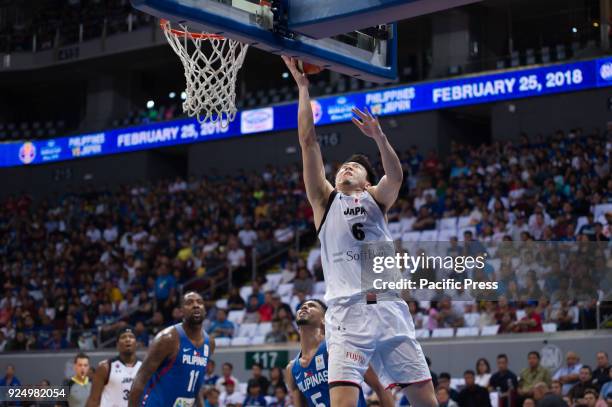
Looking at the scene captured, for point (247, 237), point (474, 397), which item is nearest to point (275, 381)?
point (474, 397)

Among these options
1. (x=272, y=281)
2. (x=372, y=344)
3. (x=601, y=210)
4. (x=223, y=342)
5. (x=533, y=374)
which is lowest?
(x=533, y=374)

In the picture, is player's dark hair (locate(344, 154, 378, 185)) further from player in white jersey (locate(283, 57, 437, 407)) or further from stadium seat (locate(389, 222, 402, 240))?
stadium seat (locate(389, 222, 402, 240))

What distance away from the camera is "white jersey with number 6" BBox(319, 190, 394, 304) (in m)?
5.42

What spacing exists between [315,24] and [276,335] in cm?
993

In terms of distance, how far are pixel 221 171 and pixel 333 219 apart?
805 inches

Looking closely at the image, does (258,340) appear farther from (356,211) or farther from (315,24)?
(315,24)

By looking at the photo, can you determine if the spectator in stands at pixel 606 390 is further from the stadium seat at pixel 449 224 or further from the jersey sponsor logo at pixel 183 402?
the stadium seat at pixel 449 224

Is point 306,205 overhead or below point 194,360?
overhead

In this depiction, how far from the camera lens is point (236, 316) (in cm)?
1633

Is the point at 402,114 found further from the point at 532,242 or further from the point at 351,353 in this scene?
the point at 351,353

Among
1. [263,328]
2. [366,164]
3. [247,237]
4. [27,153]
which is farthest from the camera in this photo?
[27,153]

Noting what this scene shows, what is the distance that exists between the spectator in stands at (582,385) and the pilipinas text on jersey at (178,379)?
5013mm

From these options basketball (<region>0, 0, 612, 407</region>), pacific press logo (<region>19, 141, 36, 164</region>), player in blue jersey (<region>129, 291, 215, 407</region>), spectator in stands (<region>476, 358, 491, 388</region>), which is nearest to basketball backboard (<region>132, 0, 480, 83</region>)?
basketball (<region>0, 0, 612, 407</region>)

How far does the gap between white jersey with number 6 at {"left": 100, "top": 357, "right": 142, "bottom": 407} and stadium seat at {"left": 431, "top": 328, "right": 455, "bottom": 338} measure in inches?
240
